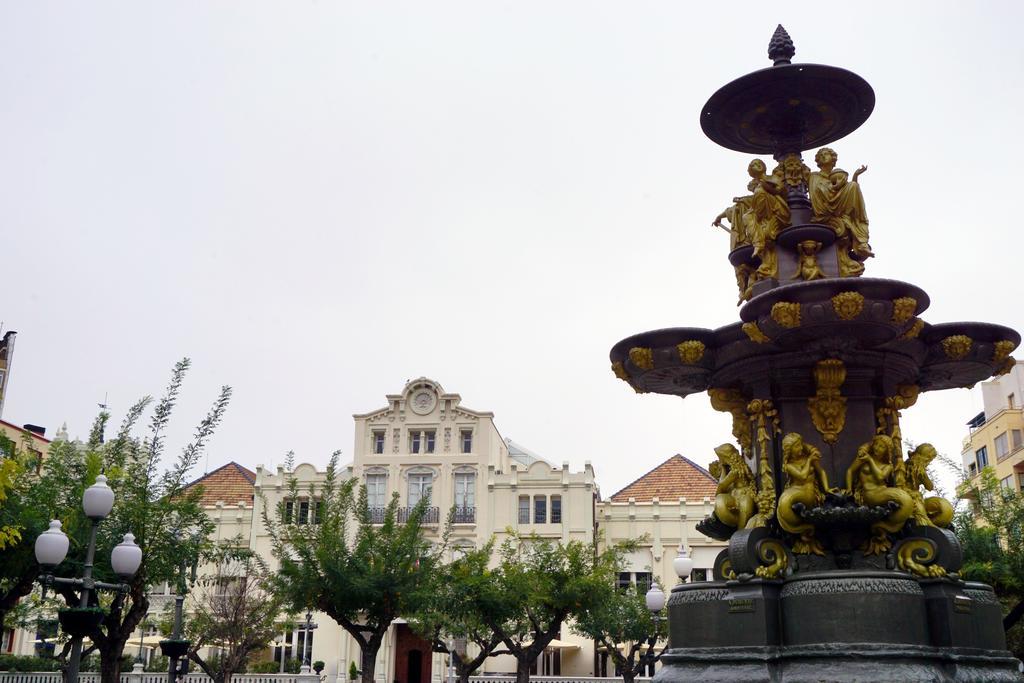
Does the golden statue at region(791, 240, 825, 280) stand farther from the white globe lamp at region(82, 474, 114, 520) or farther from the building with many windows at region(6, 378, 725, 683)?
the building with many windows at region(6, 378, 725, 683)

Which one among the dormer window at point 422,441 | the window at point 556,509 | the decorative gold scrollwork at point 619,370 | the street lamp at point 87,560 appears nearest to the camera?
the decorative gold scrollwork at point 619,370

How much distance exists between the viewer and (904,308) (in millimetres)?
8312

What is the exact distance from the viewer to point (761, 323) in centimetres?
897

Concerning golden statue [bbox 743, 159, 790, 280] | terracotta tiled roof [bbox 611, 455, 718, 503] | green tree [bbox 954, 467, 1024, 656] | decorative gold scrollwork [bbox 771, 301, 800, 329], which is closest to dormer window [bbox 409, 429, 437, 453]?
terracotta tiled roof [bbox 611, 455, 718, 503]

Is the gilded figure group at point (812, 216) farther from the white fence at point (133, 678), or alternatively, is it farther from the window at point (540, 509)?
the window at point (540, 509)

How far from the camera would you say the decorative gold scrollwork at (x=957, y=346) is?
945cm

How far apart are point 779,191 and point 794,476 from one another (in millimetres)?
3161

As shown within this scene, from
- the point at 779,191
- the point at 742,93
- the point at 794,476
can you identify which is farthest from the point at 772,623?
the point at 742,93

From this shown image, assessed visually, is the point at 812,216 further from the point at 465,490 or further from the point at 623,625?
the point at 465,490

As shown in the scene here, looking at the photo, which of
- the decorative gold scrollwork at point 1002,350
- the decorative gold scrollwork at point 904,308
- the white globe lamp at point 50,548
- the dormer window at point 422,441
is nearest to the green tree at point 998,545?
the decorative gold scrollwork at point 1002,350

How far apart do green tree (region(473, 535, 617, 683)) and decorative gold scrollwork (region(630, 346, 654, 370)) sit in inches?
795

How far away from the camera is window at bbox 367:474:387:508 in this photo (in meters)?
48.4

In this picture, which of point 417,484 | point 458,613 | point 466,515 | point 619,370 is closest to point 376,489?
point 417,484

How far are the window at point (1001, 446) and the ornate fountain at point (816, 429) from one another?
42.7m
